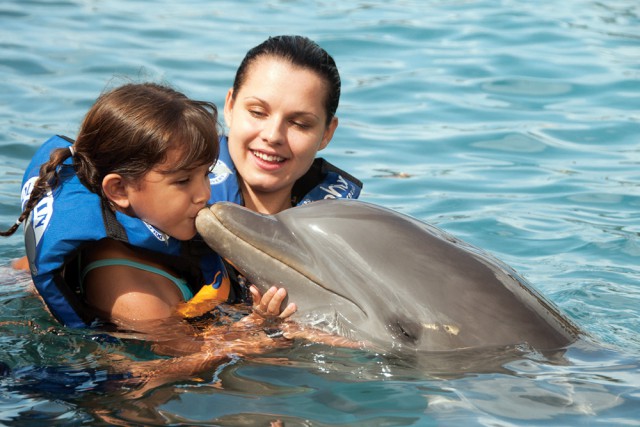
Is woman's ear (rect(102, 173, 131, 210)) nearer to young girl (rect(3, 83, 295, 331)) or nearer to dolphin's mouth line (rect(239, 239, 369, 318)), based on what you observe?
young girl (rect(3, 83, 295, 331))

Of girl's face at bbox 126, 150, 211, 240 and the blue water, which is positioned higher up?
girl's face at bbox 126, 150, 211, 240

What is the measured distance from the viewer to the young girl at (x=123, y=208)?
5809 millimetres

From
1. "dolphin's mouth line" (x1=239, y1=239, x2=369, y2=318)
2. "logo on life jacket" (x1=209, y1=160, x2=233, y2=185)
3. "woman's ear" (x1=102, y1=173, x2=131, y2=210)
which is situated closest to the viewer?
"dolphin's mouth line" (x1=239, y1=239, x2=369, y2=318)

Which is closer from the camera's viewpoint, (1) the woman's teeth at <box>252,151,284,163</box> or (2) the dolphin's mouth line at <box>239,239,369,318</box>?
(2) the dolphin's mouth line at <box>239,239,369,318</box>

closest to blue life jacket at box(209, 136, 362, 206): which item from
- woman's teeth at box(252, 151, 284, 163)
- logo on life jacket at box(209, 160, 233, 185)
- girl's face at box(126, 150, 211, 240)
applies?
logo on life jacket at box(209, 160, 233, 185)

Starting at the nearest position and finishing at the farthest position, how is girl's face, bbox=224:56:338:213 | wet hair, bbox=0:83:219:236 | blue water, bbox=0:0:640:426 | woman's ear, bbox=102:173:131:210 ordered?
blue water, bbox=0:0:640:426, wet hair, bbox=0:83:219:236, woman's ear, bbox=102:173:131:210, girl's face, bbox=224:56:338:213

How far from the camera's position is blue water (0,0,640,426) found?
16.7 feet

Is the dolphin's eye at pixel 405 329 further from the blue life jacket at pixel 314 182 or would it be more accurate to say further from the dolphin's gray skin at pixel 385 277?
the blue life jacket at pixel 314 182

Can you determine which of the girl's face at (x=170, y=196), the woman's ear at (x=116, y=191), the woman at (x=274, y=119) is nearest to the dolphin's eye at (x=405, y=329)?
the girl's face at (x=170, y=196)

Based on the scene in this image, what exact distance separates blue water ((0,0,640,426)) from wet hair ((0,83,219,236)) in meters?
0.74

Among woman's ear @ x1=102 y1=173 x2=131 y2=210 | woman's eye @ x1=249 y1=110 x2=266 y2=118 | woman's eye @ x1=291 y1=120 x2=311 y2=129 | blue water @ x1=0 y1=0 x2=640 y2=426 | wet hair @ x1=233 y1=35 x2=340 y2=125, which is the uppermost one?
wet hair @ x1=233 y1=35 x2=340 y2=125

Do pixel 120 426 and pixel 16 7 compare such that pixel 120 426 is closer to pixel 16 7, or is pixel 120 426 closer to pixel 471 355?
pixel 471 355

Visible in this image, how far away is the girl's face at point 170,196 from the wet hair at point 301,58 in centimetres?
143

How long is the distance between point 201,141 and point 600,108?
8627 mm
